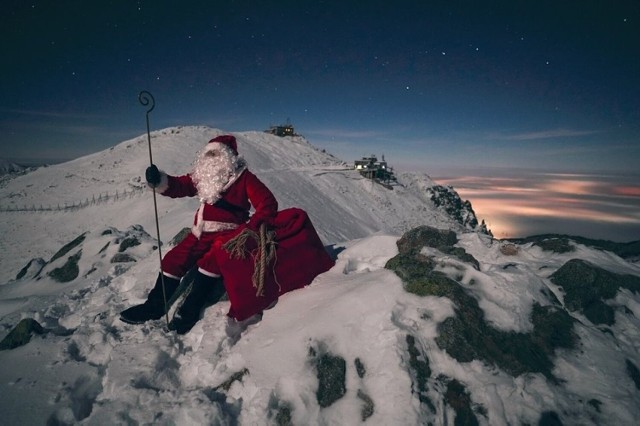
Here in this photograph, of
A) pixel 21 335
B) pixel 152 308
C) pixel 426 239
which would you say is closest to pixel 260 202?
pixel 152 308

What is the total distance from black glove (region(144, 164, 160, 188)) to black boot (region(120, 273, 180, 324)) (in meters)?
1.31

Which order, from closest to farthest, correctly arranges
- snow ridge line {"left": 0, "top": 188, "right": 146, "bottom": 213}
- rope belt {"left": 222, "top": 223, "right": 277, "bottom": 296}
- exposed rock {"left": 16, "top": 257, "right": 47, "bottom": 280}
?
rope belt {"left": 222, "top": 223, "right": 277, "bottom": 296} < exposed rock {"left": 16, "top": 257, "right": 47, "bottom": 280} < snow ridge line {"left": 0, "top": 188, "right": 146, "bottom": 213}

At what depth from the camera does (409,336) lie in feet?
10.2

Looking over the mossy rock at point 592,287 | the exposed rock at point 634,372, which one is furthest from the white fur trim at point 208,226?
the exposed rock at point 634,372

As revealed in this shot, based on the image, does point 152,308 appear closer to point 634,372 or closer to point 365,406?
point 365,406

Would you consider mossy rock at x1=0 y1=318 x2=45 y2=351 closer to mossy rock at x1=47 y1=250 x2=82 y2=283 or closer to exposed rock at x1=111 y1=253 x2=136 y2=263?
exposed rock at x1=111 y1=253 x2=136 y2=263

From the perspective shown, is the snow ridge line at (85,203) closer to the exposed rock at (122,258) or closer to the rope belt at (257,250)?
the exposed rock at (122,258)

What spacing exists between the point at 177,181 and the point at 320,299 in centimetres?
278

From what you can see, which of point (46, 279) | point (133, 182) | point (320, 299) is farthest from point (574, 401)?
point (133, 182)

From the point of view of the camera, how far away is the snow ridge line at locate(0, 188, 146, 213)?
2466 cm

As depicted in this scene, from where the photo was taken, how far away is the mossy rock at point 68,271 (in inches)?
255

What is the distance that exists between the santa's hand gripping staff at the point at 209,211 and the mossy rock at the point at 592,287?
13.3ft

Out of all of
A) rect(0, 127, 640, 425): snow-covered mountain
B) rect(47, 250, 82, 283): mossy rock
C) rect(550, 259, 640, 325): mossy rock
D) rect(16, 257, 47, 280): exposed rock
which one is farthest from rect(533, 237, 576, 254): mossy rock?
rect(16, 257, 47, 280): exposed rock

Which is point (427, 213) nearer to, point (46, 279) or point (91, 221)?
point (91, 221)
